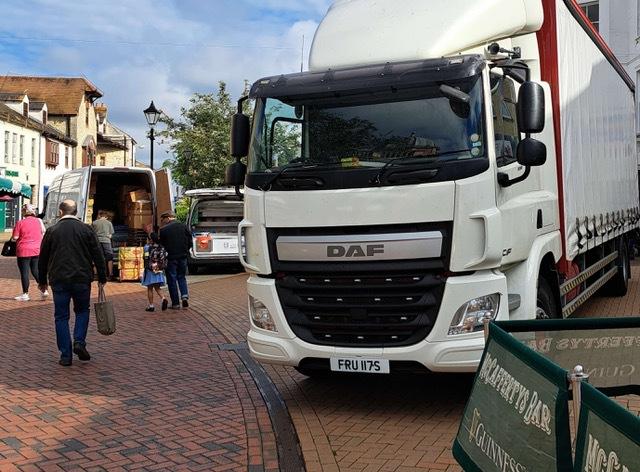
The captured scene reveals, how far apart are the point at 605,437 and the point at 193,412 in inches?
188

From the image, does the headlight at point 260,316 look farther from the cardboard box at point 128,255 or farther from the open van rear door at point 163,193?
the cardboard box at point 128,255

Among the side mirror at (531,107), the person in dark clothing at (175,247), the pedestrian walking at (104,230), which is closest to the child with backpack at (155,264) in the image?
the person in dark clothing at (175,247)

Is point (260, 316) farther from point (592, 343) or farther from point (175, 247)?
point (175, 247)

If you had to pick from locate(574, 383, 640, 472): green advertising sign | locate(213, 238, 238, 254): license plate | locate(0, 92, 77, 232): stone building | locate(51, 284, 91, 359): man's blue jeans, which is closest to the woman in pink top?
locate(213, 238, 238, 254): license plate

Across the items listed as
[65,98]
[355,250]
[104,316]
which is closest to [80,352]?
[104,316]

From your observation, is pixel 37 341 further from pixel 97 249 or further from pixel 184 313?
pixel 184 313

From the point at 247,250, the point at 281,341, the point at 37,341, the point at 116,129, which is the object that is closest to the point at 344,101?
the point at 247,250

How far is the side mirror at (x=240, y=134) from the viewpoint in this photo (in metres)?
6.69

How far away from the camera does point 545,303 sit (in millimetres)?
6750

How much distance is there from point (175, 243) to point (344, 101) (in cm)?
723

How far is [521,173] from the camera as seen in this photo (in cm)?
625

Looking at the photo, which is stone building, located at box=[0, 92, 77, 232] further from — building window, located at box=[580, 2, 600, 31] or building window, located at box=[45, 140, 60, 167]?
building window, located at box=[580, 2, 600, 31]

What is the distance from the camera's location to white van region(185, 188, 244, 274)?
65.4ft

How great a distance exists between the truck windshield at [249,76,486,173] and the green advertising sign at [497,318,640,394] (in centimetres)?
220
